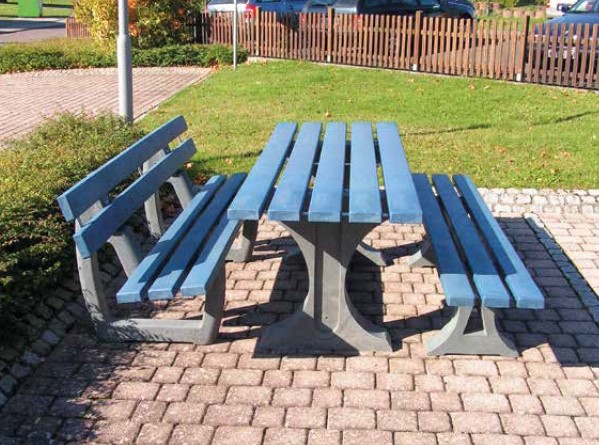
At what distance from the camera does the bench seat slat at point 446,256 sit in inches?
149

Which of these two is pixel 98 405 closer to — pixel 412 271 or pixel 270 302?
pixel 270 302

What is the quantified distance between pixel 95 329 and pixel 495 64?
11011 millimetres

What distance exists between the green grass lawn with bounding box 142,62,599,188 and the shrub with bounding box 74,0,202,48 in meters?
2.96

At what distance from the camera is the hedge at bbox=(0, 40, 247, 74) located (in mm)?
16497

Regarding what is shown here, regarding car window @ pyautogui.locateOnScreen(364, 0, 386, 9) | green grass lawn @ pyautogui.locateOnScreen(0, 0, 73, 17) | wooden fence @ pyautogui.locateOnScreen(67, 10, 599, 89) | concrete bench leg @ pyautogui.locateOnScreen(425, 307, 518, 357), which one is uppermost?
car window @ pyautogui.locateOnScreen(364, 0, 386, 9)

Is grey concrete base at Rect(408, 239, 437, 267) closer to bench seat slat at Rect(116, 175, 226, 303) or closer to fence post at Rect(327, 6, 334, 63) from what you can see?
bench seat slat at Rect(116, 175, 226, 303)

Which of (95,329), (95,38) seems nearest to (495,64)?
(95,38)

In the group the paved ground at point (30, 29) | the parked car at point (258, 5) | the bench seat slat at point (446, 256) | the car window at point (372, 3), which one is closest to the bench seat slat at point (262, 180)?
the bench seat slat at point (446, 256)

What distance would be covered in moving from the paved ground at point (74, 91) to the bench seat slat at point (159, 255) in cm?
579

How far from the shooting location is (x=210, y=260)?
4.10m

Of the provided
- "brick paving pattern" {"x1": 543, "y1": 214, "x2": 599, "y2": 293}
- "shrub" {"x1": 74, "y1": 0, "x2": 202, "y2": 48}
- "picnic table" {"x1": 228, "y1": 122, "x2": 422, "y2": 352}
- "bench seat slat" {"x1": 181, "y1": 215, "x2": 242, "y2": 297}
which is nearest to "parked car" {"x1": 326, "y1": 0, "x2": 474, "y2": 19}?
"shrub" {"x1": 74, "y1": 0, "x2": 202, "y2": 48}

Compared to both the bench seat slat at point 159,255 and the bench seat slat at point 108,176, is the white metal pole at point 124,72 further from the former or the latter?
the bench seat slat at point 159,255

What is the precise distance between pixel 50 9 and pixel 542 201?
40402mm

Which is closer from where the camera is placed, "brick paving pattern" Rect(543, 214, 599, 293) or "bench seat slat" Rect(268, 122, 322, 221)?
"bench seat slat" Rect(268, 122, 322, 221)
